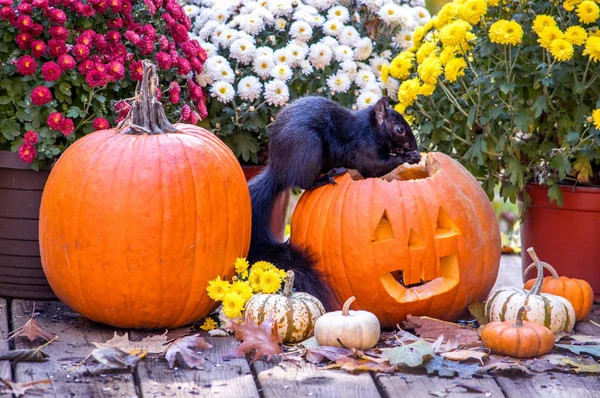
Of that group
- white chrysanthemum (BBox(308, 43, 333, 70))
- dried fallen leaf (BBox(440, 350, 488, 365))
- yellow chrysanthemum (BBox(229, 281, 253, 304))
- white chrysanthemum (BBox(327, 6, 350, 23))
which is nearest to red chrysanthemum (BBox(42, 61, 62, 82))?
yellow chrysanthemum (BBox(229, 281, 253, 304))

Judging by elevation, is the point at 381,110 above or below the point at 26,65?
below

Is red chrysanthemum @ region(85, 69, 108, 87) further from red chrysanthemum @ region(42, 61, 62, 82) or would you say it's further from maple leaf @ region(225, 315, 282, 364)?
maple leaf @ region(225, 315, 282, 364)

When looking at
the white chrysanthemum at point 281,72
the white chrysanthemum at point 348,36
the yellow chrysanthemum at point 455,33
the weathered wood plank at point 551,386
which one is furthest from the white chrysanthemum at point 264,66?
the weathered wood plank at point 551,386

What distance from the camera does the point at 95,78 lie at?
3.20 meters

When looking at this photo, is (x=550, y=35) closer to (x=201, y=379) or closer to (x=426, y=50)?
(x=426, y=50)

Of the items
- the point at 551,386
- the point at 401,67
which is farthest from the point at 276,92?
the point at 551,386

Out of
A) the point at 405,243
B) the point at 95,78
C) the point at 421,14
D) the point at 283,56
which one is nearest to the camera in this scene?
the point at 405,243

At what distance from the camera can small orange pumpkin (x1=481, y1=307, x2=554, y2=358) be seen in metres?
2.71

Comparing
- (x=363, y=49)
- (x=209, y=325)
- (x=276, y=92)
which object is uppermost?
(x=363, y=49)

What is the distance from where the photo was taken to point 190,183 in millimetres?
2980

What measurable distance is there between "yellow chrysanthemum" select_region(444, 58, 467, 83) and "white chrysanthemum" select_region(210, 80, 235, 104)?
1.01 meters

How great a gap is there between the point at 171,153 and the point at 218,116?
1.09 meters

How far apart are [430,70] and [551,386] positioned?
4.95 feet

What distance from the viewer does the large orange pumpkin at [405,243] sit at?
311 centimetres
